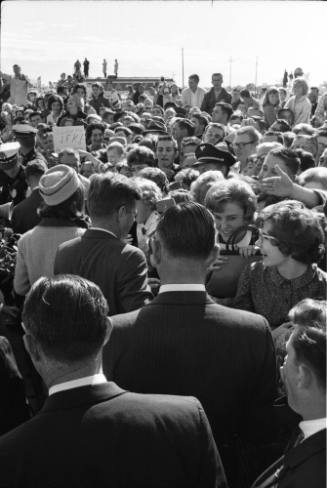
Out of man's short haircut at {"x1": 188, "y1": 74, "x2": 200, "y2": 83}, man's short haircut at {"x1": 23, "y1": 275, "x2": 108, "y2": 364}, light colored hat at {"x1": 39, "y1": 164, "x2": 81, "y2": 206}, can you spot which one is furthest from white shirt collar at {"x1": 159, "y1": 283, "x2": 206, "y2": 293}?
man's short haircut at {"x1": 188, "y1": 74, "x2": 200, "y2": 83}

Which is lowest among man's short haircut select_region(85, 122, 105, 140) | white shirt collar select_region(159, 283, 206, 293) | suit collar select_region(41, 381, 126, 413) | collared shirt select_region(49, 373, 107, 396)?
suit collar select_region(41, 381, 126, 413)

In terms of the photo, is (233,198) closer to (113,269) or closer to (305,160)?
(113,269)

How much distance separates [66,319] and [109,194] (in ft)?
4.58

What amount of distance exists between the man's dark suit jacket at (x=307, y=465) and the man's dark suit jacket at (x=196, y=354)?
49 cm

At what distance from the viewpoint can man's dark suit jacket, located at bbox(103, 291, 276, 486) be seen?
1963 millimetres

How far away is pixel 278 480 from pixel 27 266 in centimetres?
215

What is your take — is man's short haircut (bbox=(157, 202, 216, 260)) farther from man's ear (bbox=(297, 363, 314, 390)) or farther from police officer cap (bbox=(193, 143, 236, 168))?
police officer cap (bbox=(193, 143, 236, 168))

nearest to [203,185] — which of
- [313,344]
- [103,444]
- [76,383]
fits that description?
[313,344]

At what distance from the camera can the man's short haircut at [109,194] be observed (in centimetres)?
289

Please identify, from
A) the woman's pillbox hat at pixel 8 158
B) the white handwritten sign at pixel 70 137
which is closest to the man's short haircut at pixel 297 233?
the woman's pillbox hat at pixel 8 158

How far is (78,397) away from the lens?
1479 millimetres

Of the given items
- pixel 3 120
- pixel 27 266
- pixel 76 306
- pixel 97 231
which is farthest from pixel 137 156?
pixel 3 120

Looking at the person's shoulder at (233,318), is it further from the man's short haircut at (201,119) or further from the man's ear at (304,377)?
the man's short haircut at (201,119)

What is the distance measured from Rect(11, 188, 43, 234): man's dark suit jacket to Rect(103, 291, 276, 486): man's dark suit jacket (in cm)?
222
